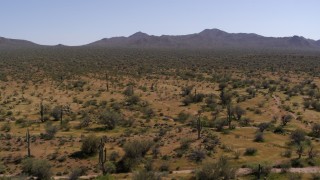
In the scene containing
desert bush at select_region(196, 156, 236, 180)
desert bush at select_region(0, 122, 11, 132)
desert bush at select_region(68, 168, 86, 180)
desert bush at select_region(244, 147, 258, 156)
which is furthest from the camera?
desert bush at select_region(0, 122, 11, 132)

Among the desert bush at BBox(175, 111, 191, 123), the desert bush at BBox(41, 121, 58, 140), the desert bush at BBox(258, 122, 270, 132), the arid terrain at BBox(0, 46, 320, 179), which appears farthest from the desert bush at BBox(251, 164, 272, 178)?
the desert bush at BBox(41, 121, 58, 140)

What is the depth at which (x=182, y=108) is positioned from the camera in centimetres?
6062

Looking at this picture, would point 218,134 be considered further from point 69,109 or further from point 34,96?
point 34,96

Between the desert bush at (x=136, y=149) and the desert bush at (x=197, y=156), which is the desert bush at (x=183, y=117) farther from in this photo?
the desert bush at (x=136, y=149)

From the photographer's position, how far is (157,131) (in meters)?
45.7

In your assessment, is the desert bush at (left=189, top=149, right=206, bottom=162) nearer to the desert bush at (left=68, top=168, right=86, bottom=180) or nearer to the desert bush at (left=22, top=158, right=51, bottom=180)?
the desert bush at (left=68, top=168, right=86, bottom=180)

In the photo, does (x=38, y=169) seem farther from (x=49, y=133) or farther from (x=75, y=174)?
(x=49, y=133)

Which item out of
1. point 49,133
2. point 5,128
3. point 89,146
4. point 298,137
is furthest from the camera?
point 5,128

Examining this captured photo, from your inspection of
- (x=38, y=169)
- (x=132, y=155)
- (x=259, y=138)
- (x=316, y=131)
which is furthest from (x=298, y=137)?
(x=38, y=169)

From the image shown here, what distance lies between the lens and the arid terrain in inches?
1293

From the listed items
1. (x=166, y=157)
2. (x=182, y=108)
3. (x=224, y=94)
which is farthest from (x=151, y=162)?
(x=224, y=94)

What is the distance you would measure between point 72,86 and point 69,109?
23618 millimetres

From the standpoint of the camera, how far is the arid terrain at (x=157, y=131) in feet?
108

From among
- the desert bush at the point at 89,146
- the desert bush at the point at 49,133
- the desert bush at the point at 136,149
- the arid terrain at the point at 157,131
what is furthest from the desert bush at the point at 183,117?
the desert bush at the point at 89,146
